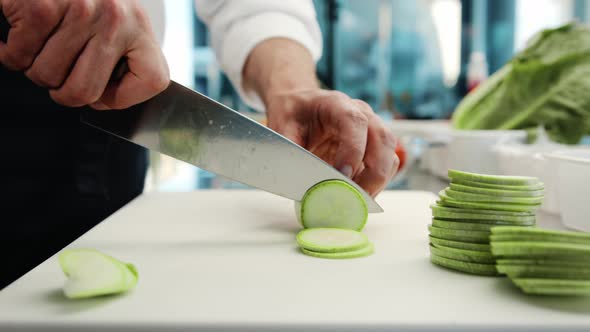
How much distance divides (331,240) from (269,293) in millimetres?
188

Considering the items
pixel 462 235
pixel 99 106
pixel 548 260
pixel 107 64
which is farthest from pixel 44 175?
pixel 548 260

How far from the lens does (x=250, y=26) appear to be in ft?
4.48

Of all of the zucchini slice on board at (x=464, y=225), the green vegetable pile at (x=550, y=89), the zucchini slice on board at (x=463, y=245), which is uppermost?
the green vegetable pile at (x=550, y=89)

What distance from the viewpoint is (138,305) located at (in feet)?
1.94

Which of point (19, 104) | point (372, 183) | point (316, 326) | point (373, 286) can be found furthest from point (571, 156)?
Result: point (19, 104)

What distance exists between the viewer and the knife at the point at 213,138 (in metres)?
0.83

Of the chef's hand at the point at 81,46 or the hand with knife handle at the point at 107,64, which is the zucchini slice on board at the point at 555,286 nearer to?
the hand with knife handle at the point at 107,64

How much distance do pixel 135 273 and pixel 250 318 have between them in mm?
158

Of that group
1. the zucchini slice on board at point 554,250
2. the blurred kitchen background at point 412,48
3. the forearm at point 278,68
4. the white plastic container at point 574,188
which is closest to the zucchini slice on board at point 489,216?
the zucchini slice on board at point 554,250

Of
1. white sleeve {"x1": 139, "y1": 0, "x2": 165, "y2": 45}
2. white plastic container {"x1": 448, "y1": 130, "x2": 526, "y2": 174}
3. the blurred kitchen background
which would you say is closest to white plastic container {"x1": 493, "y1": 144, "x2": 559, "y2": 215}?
white plastic container {"x1": 448, "y1": 130, "x2": 526, "y2": 174}

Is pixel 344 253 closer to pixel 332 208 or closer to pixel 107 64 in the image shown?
pixel 332 208

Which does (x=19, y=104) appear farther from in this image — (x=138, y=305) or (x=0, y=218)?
(x=138, y=305)

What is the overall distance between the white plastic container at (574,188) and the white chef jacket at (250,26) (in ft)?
2.31

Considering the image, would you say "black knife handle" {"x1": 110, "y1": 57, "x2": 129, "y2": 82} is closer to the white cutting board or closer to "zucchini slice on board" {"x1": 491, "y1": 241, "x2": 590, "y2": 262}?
the white cutting board
